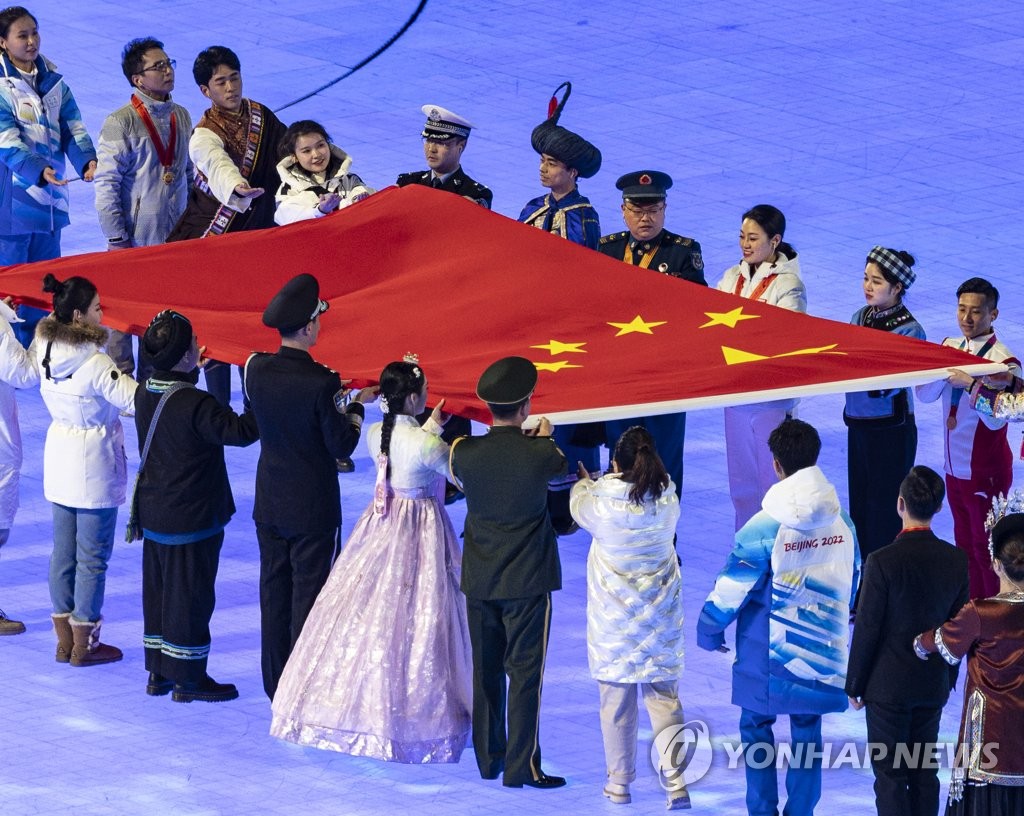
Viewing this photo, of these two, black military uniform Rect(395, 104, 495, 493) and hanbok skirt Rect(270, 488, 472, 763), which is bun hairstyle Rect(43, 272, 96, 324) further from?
black military uniform Rect(395, 104, 495, 493)

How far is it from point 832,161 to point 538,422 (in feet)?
26.0

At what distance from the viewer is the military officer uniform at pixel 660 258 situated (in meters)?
8.74

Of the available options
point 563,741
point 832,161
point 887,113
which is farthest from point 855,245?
point 563,741

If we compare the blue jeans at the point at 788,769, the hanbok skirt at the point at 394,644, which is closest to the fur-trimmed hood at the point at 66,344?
the hanbok skirt at the point at 394,644

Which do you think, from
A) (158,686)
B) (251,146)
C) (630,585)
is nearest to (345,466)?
(251,146)

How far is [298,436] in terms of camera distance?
284 inches

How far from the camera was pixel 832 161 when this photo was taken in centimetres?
1438

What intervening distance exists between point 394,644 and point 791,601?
1.44 metres

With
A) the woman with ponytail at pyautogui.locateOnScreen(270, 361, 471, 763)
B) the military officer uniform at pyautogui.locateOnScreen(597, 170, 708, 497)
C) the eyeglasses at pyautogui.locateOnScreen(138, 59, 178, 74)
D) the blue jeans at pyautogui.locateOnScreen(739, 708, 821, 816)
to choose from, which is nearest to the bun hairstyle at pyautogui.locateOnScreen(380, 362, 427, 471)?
the woman with ponytail at pyautogui.locateOnScreen(270, 361, 471, 763)

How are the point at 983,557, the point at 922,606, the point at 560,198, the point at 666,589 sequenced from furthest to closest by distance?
the point at 560,198 → the point at 983,557 → the point at 666,589 → the point at 922,606

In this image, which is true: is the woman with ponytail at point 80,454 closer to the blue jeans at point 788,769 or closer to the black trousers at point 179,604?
the black trousers at point 179,604

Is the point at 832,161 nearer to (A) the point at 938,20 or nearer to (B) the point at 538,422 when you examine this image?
(A) the point at 938,20

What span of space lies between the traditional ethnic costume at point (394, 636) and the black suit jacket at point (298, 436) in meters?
0.15

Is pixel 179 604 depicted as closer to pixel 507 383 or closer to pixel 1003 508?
pixel 507 383
